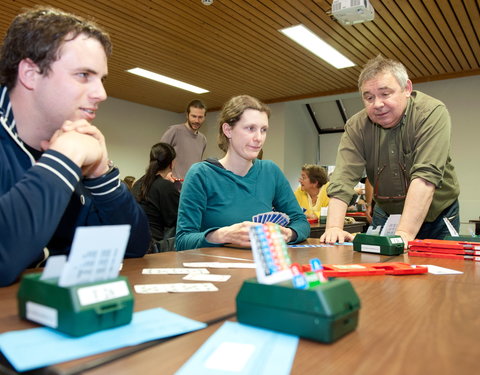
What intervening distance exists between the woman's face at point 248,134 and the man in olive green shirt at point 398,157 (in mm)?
495

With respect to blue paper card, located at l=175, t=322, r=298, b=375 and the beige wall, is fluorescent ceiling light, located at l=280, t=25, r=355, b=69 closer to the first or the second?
the beige wall

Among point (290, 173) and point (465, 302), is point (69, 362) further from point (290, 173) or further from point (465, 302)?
point (290, 173)

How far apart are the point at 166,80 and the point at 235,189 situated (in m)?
6.12

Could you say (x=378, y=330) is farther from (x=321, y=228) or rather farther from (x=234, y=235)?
(x=321, y=228)

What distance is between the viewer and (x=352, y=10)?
4.00 m

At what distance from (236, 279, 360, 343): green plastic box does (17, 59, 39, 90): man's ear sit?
34.3 inches

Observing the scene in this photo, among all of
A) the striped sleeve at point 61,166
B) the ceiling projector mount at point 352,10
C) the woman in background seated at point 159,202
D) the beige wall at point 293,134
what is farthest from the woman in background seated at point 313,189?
the striped sleeve at point 61,166

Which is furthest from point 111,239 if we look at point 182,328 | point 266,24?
point 266,24

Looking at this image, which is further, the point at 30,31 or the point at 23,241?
the point at 30,31

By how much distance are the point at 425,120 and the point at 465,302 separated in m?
1.43

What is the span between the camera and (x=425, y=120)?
2035 millimetres

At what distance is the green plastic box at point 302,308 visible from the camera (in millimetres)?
555

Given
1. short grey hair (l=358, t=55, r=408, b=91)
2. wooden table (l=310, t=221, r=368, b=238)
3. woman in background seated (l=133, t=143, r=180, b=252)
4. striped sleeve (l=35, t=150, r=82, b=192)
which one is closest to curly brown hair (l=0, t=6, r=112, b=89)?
striped sleeve (l=35, t=150, r=82, b=192)

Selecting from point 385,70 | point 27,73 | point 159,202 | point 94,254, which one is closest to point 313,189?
point 159,202
